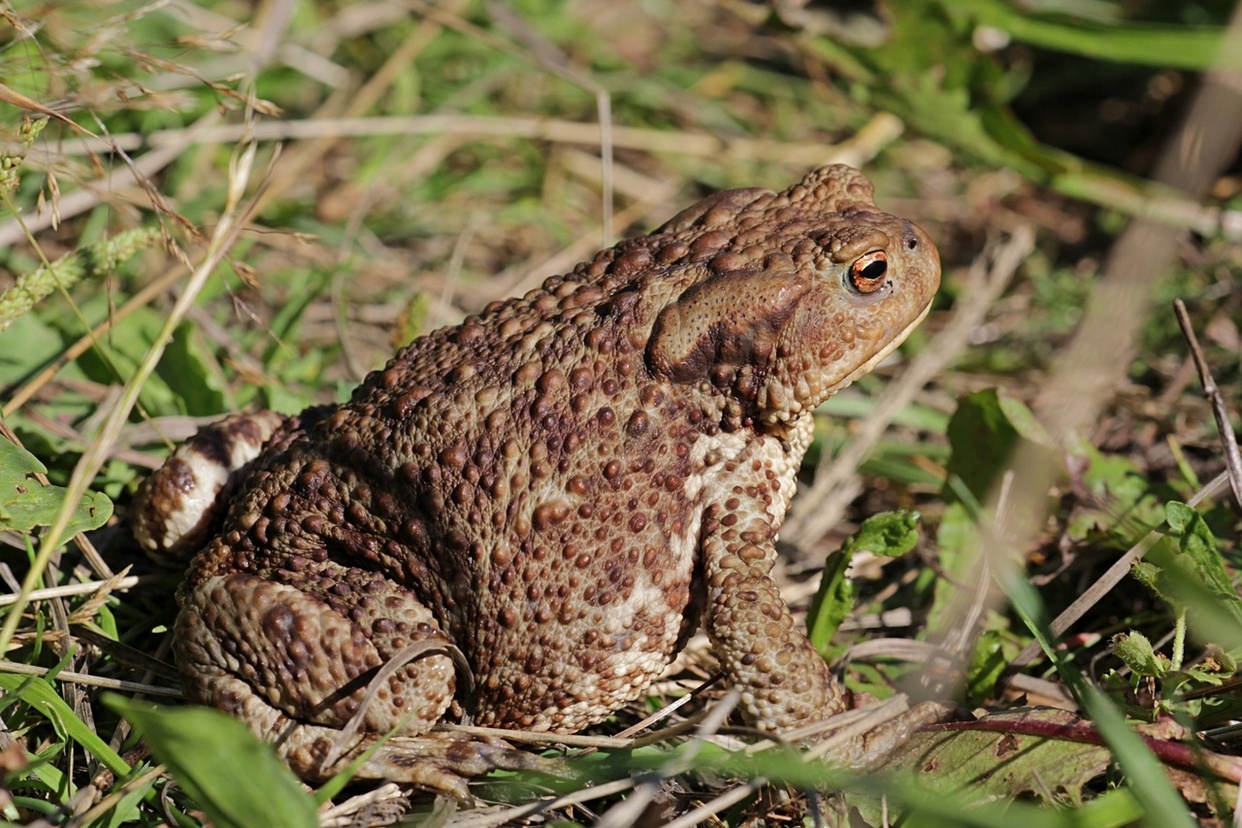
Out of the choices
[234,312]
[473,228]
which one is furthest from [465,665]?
[473,228]

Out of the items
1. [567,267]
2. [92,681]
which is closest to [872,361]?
[92,681]

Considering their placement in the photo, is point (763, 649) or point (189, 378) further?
point (189, 378)

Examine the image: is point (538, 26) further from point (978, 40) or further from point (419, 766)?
point (419, 766)

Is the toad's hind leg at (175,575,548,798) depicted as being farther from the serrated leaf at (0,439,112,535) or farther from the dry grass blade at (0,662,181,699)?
the serrated leaf at (0,439,112,535)

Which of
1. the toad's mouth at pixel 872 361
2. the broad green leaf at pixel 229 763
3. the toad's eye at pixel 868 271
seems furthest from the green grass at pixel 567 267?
the toad's eye at pixel 868 271

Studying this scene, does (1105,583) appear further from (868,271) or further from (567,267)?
(567,267)

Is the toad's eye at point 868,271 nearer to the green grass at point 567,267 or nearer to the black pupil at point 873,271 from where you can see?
the black pupil at point 873,271
